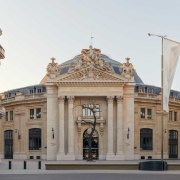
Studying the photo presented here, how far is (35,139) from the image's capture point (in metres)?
87.2

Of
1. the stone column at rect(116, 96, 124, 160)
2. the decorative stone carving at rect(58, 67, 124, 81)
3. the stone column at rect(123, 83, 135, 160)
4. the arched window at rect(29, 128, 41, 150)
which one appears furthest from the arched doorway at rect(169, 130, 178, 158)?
the arched window at rect(29, 128, 41, 150)

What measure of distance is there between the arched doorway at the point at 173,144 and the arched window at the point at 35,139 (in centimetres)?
2538

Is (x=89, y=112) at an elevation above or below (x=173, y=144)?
above

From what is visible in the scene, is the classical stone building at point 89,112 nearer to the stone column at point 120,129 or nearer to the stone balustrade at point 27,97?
the stone column at point 120,129

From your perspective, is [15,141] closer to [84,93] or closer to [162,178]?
[84,93]

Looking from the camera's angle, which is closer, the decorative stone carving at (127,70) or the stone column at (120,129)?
the stone column at (120,129)

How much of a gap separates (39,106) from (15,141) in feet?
27.8

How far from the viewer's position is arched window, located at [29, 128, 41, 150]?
285 feet

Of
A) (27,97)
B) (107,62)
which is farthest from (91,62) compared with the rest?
(107,62)

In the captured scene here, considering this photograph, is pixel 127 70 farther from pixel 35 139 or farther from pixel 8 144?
pixel 8 144

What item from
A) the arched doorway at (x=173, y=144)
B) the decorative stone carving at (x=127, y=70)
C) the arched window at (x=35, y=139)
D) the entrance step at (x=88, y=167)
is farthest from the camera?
the arched doorway at (x=173, y=144)

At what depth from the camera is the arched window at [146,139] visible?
86250 millimetres

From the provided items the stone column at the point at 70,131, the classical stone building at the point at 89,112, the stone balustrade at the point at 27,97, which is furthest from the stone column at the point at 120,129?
the stone balustrade at the point at 27,97

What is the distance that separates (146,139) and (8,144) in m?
26.9
